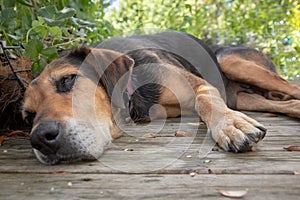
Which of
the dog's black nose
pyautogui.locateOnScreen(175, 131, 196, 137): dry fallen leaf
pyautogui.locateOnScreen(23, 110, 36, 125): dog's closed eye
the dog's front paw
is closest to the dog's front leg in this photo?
the dog's front paw

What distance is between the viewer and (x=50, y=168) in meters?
2.18

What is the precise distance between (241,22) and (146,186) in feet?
25.9

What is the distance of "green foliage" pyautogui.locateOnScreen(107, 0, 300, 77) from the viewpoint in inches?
310

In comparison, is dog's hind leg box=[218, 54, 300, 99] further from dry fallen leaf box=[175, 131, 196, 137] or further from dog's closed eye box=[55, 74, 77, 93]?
dog's closed eye box=[55, 74, 77, 93]

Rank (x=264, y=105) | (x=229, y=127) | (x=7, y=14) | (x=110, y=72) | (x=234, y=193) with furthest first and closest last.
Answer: (x=264, y=105) < (x=110, y=72) < (x=7, y=14) < (x=229, y=127) < (x=234, y=193)

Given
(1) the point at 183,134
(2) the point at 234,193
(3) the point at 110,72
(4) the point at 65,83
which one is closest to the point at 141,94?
(3) the point at 110,72

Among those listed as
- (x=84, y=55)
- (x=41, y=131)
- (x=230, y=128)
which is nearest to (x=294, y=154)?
(x=230, y=128)

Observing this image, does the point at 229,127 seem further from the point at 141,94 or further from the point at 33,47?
the point at 33,47

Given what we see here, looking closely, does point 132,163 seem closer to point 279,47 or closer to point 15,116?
point 15,116

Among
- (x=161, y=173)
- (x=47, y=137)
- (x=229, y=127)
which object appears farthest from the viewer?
(x=229, y=127)

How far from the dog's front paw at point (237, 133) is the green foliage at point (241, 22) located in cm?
437

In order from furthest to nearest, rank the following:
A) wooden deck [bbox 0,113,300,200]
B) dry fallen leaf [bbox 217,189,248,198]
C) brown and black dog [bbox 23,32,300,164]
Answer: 1. brown and black dog [bbox 23,32,300,164]
2. wooden deck [bbox 0,113,300,200]
3. dry fallen leaf [bbox 217,189,248,198]

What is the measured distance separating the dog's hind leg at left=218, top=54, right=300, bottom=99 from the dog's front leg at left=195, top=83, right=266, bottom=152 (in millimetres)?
1319

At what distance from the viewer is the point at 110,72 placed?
311 centimetres
